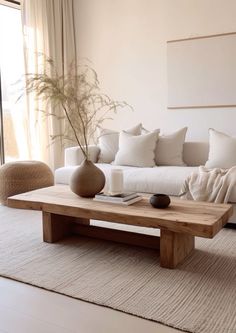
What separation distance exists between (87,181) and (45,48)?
2.89 m

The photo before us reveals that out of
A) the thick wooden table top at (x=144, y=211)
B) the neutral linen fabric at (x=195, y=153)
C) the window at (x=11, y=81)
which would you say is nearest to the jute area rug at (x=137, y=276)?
the thick wooden table top at (x=144, y=211)

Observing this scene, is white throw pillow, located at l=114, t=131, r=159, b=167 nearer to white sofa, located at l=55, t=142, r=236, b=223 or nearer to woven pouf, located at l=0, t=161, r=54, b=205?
white sofa, located at l=55, t=142, r=236, b=223

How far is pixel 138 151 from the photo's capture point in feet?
13.4

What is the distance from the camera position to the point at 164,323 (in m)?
1.76

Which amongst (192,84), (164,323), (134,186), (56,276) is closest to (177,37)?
(192,84)

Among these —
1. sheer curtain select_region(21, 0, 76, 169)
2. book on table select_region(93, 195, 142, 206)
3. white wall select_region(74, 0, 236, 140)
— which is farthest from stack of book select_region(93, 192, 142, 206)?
sheer curtain select_region(21, 0, 76, 169)

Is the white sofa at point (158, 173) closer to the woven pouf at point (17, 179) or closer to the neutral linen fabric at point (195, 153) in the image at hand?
the neutral linen fabric at point (195, 153)

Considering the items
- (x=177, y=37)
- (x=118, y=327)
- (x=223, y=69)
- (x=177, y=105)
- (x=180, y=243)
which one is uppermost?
(x=177, y=37)

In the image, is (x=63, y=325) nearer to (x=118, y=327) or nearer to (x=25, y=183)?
(x=118, y=327)

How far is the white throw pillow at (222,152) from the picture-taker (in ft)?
11.9

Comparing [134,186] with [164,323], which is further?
[134,186]

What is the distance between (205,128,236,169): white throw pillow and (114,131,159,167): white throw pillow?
2.10 feet

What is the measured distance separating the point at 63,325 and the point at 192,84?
11.7 feet

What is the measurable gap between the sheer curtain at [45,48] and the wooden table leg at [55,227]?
219cm
